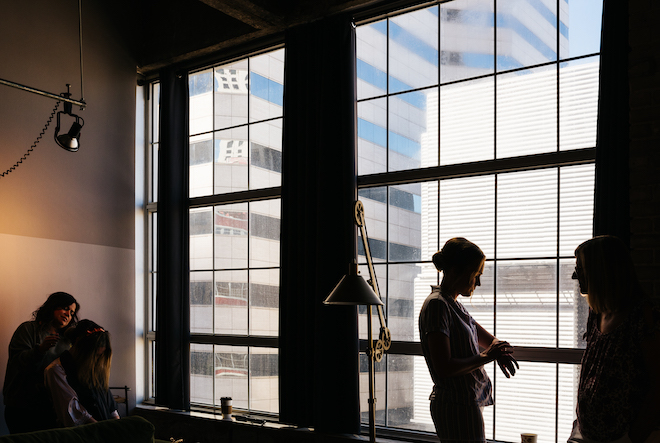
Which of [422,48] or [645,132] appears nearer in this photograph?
[645,132]

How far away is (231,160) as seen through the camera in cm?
549

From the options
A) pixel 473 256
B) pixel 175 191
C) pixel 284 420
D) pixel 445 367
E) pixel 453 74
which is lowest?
pixel 284 420

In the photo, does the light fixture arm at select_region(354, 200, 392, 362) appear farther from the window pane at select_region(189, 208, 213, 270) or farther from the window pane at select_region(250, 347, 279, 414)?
the window pane at select_region(189, 208, 213, 270)

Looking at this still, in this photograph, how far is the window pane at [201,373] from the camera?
5504mm

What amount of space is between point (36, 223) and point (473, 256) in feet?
13.4

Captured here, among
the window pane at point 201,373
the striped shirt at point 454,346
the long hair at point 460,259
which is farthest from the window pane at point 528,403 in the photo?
the window pane at point 201,373

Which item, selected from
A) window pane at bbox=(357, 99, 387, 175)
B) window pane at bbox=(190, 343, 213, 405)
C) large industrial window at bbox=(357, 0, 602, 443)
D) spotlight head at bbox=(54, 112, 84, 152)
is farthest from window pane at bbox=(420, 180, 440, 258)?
spotlight head at bbox=(54, 112, 84, 152)

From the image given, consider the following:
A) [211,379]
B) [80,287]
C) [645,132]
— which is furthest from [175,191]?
[645,132]

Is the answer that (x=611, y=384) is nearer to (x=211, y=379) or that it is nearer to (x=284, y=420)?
(x=284, y=420)

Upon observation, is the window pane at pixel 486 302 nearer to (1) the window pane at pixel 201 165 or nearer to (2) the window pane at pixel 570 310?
(2) the window pane at pixel 570 310

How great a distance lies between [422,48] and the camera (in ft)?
14.1

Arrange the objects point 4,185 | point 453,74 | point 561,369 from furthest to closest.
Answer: point 4,185, point 453,74, point 561,369

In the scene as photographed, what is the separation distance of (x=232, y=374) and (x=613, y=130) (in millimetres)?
3767

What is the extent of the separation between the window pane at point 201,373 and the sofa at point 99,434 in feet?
8.45
